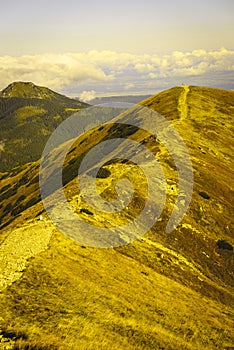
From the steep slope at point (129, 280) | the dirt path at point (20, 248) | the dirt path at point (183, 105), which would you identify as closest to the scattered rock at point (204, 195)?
the steep slope at point (129, 280)

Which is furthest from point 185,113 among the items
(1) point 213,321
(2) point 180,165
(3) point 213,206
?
(1) point 213,321

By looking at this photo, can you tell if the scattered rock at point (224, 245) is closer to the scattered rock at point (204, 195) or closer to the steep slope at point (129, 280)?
A: the steep slope at point (129, 280)

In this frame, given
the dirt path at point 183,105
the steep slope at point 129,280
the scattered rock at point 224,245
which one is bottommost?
the scattered rock at point 224,245

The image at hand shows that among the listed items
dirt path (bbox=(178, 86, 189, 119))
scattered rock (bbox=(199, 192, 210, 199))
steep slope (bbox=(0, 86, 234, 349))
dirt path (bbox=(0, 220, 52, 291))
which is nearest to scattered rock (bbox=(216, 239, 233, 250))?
steep slope (bbox=(0, 86, 234, 349))

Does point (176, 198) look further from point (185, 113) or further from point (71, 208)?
point (185, 113)

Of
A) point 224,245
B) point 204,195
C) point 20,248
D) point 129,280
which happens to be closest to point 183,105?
point 204,195
